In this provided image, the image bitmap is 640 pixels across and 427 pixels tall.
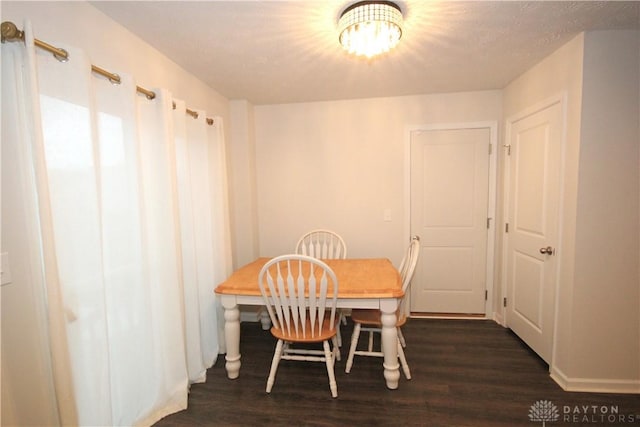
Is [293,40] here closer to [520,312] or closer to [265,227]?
[265,227]

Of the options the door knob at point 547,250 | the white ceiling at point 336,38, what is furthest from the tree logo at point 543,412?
the white ceiling at point 336,38

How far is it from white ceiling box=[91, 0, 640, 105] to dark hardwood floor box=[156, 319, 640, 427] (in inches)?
86.5

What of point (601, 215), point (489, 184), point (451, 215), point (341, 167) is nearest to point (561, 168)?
point (601, 215)

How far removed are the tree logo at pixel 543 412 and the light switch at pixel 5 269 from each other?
2573 mm

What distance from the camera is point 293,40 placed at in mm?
1809

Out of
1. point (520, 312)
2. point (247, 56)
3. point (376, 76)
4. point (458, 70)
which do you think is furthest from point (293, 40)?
point (520, 312)

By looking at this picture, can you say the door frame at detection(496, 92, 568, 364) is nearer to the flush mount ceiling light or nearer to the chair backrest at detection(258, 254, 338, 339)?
the flush mount ceiling light

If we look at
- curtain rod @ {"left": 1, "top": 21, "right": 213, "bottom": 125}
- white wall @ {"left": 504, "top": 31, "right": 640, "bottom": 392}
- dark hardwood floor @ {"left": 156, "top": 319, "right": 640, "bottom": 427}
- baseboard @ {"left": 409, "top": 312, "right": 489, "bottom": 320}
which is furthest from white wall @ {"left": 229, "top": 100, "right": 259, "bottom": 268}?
white wall @ {"left": 504, "top": 31, "right": 640, "bottom": 392}

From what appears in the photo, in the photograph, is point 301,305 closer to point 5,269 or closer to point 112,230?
point 112,230

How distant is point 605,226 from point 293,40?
2191 mm

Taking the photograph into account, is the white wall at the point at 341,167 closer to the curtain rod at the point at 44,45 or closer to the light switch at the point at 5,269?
the curtain rod at the point at 44,45

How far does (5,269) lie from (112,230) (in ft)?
1.46

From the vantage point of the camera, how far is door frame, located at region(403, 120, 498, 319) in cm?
285

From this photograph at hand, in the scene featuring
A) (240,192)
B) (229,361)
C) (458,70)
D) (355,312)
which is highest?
(458,70)
